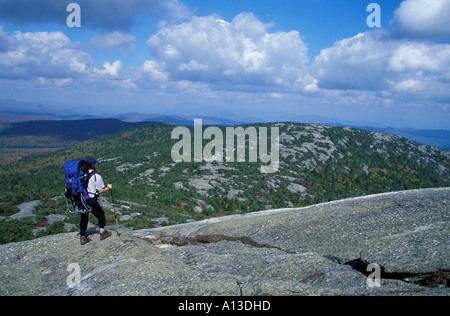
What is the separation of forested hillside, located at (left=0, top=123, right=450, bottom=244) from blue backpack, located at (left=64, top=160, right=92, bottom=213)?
8502 mm

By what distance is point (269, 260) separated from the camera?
34.3ft

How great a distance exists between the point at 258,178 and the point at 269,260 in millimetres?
51357

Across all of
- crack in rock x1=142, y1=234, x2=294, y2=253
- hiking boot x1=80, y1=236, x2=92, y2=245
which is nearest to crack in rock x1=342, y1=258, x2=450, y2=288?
Answer: crack in rock x1=142, y1=234, x2=294, y2=253

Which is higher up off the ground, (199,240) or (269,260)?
(269,260)

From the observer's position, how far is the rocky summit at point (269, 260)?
7.68 metres

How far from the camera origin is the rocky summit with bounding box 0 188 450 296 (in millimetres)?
7680

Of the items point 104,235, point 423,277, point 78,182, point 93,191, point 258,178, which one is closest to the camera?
point 423,277

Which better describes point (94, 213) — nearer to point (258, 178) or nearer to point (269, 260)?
point (269, 260)

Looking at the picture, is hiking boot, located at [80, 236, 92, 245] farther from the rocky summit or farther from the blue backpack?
the blue backpack

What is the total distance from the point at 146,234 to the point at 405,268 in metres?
13.8

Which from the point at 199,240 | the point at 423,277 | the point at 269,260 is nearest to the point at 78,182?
the point at 199,240

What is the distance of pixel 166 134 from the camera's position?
14475cm

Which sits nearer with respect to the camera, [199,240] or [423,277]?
[423,277]
